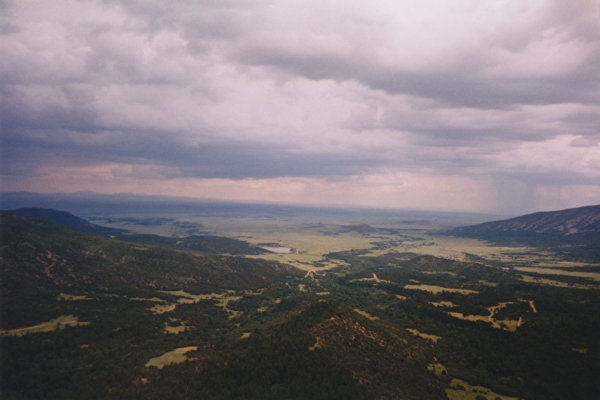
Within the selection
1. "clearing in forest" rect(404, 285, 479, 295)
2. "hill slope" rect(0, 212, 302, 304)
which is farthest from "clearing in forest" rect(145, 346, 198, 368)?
"clearing in forest" rect(404, 285, 479, 295)

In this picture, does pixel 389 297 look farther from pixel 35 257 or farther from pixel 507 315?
pixel 35 257

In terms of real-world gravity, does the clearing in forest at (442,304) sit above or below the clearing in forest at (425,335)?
above

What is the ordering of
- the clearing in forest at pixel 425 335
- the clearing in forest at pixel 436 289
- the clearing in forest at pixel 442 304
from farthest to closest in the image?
the clearing in forest at pixel 436 289, the clearing in forest at pixel 442 304, the clearing in forest at pixel 425 335

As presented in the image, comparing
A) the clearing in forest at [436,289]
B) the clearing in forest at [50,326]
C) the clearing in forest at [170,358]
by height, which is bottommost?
the clearing in forest at [170,358]

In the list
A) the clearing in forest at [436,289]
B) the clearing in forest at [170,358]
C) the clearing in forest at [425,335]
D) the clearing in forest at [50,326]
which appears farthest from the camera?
the clearing in forest at [436,289]

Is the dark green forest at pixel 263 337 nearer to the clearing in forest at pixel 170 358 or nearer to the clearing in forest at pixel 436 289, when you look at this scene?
the clearing in forest at pixel 170 358

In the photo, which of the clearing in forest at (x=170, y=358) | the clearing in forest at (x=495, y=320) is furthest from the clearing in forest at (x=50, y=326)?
the clearing in forest at (x=495, y=320)

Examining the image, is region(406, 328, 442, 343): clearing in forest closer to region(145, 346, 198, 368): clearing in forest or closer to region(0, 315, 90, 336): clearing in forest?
region(145, 346, 198, 368): clearing in forest

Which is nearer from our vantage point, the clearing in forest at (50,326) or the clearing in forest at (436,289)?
the clearing in forest at (50,326)

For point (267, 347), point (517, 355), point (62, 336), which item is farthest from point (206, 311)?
point (517, 355)
